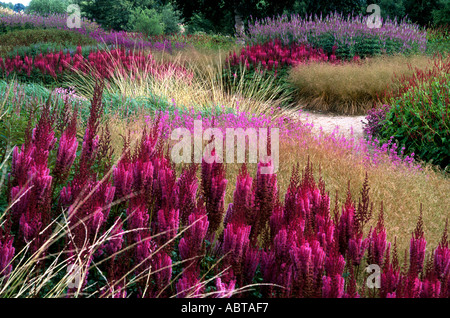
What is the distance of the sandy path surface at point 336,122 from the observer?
9.47 m

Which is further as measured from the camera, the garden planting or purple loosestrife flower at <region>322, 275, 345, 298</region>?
the garden planting

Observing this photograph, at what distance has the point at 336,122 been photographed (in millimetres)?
10227

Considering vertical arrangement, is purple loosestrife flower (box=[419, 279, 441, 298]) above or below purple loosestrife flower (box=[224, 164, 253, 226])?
below

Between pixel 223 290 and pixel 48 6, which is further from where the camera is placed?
pixel 48 6

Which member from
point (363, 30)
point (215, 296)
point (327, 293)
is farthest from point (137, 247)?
point (363, 30)

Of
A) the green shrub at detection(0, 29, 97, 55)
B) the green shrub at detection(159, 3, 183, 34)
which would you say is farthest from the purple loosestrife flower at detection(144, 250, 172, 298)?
the green shrub at detection(159, 3, 183, 34)

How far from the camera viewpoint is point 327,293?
2.24 m

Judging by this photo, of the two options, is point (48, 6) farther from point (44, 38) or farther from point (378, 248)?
point (378, 248)

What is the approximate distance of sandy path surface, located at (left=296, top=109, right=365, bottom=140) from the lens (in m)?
9.47

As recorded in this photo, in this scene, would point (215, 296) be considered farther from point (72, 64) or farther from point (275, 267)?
point (72, 64)

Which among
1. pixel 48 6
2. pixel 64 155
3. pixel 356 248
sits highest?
pixel 48 6

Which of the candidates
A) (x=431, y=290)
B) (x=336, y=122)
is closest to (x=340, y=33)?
(x=336, y=122)

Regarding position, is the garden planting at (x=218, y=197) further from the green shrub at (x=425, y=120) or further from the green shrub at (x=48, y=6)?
the green shrub at (x=48, y=6)

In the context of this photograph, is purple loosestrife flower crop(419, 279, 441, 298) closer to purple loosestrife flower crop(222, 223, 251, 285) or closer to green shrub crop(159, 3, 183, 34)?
purple loosestrife flower crop(222, 223, 251, 285)
